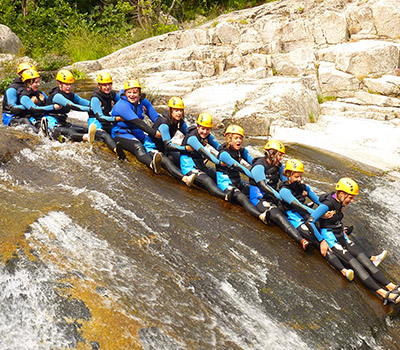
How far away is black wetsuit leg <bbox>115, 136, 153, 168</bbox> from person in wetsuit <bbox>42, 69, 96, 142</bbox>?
1.88 feet

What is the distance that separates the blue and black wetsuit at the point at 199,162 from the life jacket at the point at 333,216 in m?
1.59

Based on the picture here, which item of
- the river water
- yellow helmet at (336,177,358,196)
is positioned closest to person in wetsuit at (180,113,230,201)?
the river water

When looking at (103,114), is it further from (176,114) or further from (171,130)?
(176,114)

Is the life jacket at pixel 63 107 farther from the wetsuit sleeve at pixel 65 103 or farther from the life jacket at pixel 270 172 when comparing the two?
the life jacket at pixel 270 172

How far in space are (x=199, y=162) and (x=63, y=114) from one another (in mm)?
3471

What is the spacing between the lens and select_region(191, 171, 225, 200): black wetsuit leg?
6.67 m

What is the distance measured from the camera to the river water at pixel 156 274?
3.63m

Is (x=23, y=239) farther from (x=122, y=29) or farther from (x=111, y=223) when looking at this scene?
(x=122, y=29)

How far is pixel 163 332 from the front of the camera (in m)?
3.67


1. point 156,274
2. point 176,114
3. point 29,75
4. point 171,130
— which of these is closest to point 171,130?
point 171,130

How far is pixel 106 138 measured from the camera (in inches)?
309

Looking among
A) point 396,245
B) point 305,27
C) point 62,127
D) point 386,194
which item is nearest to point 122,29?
point 305,27

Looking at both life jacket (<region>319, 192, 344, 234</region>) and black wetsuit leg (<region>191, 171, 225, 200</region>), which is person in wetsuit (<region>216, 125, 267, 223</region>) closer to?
black wetsuit leg (<region>191, 171, 225, 200</region>)

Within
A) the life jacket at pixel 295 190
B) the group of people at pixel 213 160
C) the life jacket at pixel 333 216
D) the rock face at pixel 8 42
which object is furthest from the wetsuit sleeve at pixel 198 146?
the rock face at pixel 8 42
